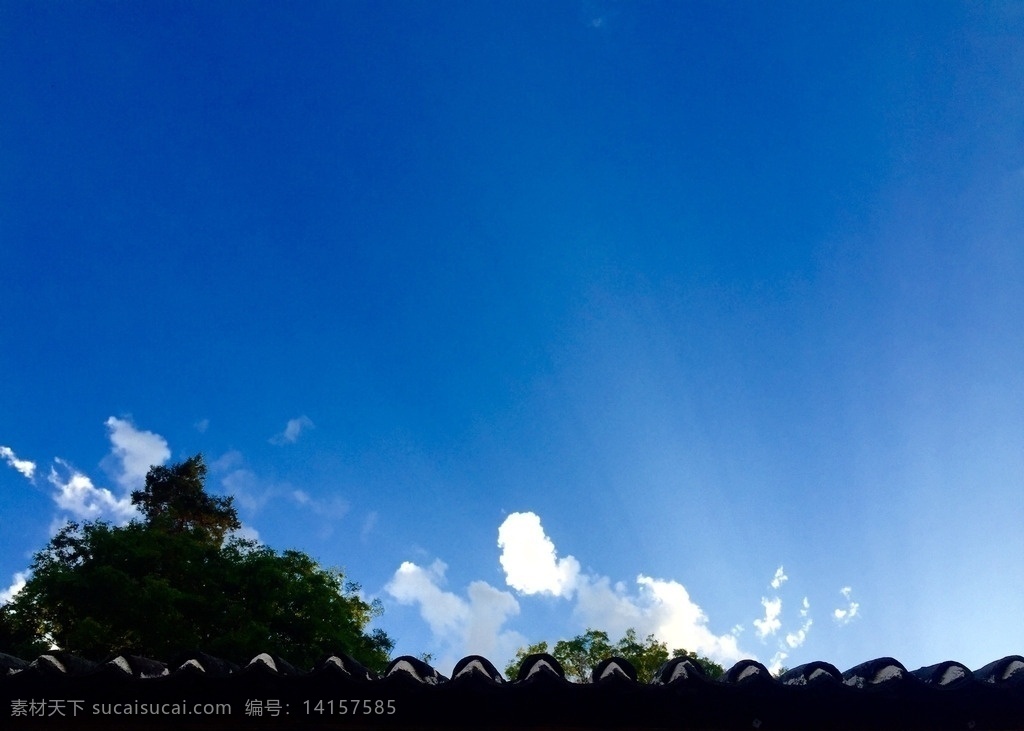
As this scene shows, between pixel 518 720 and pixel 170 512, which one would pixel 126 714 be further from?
pixel 170 512

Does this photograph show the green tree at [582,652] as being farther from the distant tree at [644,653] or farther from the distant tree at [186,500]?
the distant tree at [186,500]

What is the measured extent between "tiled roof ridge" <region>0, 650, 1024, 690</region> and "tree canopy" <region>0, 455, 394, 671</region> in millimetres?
17146

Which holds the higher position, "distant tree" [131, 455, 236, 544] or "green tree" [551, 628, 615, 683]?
"distant tree" [131, 455, 236, 544]

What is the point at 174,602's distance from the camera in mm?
21094

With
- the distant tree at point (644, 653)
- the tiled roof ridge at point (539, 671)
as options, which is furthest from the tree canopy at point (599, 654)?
the tiled roof ridge at point (539, 671)

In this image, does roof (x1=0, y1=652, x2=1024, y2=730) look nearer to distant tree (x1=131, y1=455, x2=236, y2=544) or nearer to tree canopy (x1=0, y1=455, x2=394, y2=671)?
tree canopy (x1=0, y1=455, x2=394, y2=671)


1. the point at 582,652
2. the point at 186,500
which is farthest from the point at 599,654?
the point at 186,500

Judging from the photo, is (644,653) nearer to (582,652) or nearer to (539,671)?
(582,652)

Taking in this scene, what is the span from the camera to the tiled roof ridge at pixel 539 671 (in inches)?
161

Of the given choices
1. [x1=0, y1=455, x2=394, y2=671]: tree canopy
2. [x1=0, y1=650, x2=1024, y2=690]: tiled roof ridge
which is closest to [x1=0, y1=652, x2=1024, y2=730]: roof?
[x1=0, y1=650, x2=1024, y2=690]: tiled roof ridge

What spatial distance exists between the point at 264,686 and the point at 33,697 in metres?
1.32

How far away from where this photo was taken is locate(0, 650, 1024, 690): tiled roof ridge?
4.09 m

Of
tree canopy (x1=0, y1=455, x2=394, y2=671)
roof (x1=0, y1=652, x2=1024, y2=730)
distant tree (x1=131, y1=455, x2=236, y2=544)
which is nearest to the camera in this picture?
roof (x1=0, y1=652, x2=1024, y2=730)

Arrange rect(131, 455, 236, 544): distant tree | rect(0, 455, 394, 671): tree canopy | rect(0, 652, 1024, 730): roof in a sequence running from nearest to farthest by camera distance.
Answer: rect(0, 652, 1024, 730): roof → rect(0, 455, 394, 671): tree canopy → rect(131, 455, 236, 544): distant tree
